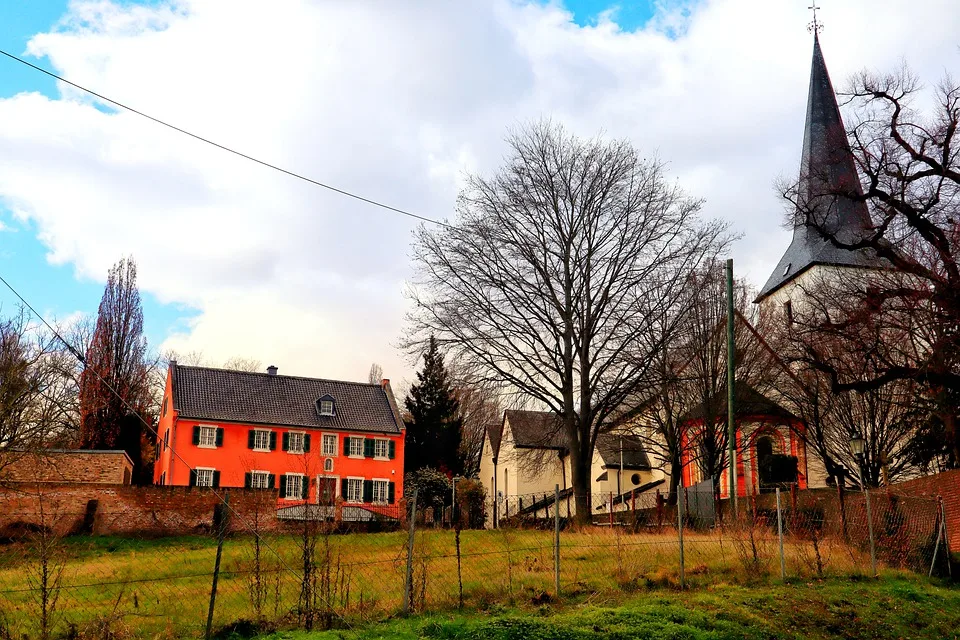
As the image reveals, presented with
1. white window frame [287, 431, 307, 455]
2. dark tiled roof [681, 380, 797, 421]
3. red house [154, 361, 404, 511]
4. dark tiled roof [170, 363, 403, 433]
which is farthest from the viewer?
white window frame [287, 431, 307, 455]

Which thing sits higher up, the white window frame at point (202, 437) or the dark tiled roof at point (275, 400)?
the dark tiled roof at point (275, 400)

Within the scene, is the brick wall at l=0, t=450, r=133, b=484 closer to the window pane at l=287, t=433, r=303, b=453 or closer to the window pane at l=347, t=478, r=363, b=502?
the window pane at l=287, t=433, r=303, b=453

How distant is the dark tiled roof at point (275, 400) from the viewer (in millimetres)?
46375

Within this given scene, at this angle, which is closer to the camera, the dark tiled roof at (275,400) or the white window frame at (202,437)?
the white window frame at (202,437)

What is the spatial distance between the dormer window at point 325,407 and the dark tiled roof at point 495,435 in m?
18.4

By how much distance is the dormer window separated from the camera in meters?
48.8

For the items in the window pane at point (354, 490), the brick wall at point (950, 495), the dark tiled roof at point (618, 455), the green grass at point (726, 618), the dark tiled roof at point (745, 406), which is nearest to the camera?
the green grass at point (726, 618)

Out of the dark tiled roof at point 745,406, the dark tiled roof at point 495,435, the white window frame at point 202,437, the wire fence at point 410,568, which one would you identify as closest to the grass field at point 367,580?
the wire fence at point 410,568

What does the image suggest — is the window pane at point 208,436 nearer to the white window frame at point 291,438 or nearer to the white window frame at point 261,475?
the white window frame at point 261,475

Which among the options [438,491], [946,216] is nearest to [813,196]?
[946,216]

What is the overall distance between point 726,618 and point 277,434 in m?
37.0

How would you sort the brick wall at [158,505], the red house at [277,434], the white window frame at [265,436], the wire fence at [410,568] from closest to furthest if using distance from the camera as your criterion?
the wire fence at [410,568] → the brick wall at [158,505] → the red house at [277,434] → the white window frame at [265,436]

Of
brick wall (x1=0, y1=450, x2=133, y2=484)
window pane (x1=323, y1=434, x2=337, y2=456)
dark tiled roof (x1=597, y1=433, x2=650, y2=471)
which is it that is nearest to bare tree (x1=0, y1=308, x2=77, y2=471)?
brick wall (x1=0, y1=450, x2=133, y2=484)

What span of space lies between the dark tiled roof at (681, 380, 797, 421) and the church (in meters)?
0.05
